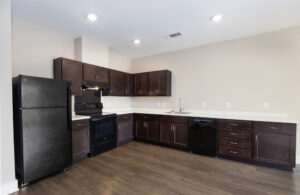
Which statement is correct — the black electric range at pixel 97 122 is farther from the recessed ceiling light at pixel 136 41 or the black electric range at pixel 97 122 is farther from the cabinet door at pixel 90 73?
the recessed ceiling light at pixel 136 41

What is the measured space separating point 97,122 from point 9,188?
161 cm

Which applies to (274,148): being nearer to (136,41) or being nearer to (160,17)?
(160,17)

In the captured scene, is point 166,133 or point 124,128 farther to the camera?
point 124,128

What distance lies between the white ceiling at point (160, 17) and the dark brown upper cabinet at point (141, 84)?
129 cm

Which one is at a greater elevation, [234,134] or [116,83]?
[116,83]

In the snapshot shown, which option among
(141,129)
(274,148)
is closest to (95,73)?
(141,129)

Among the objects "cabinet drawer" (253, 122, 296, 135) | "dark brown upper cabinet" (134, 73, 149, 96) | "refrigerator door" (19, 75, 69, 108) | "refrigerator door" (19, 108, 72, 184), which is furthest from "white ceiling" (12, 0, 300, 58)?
"cabinet drawer" (253, 122, 296, 135)

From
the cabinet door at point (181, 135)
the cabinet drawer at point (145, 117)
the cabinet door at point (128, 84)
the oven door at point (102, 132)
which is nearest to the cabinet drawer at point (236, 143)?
the cabinet door at point (181, 135)

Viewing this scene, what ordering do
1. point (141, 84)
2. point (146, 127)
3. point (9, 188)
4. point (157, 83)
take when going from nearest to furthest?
1. point (9, 188)
2. point (146, 127)
3. point (157, 83)
4. point (141, 84)

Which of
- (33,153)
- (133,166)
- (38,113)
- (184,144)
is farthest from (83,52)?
(184,144)

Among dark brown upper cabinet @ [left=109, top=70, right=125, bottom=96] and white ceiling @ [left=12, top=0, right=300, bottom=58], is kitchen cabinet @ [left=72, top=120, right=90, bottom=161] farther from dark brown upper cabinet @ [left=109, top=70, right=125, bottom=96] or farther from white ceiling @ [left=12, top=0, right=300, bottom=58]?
white ceiling @ [left=12, top=0, right=300, bottom=58]

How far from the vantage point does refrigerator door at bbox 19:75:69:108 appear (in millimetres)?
2015

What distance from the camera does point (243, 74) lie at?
3.24m

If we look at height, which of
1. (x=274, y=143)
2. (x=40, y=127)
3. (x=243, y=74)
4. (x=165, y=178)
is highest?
(x=243, y=74)
